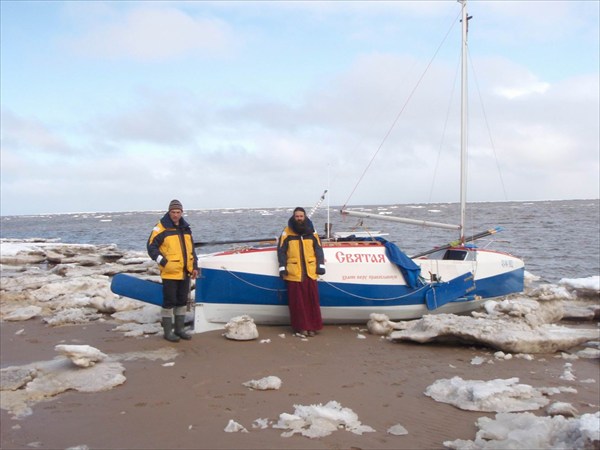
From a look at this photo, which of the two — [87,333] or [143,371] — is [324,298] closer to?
[143,371]

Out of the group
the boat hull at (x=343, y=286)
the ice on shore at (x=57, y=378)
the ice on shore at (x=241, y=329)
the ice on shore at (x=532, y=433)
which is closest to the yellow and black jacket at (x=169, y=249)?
the boat hull at (x=343, y=286)

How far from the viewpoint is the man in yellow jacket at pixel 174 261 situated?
7398mm

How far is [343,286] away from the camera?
870cm

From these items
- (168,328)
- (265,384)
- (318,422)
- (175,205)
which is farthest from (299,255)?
(318,422)

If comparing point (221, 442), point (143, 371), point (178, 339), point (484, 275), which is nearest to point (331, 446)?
point (221, 442)

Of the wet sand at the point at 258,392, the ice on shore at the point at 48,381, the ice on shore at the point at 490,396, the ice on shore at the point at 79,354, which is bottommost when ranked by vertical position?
the wet sand at the point at 258,392

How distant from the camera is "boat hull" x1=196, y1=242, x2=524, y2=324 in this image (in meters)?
8.37

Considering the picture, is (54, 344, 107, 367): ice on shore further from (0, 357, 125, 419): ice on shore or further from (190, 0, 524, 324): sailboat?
(190, 0, 524, 324): sailboat

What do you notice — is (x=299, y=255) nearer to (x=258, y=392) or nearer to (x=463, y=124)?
(x=258, y=392)

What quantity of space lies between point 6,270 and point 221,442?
61.0ft

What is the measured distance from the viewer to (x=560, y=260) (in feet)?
64.0

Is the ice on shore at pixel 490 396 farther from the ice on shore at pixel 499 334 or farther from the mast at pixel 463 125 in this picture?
the mast at pixel 463 125

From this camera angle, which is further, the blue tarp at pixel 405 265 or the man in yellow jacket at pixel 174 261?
the blue tarp at pixel 405 265

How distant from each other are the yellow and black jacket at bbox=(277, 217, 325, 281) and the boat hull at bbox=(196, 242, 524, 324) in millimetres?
377
